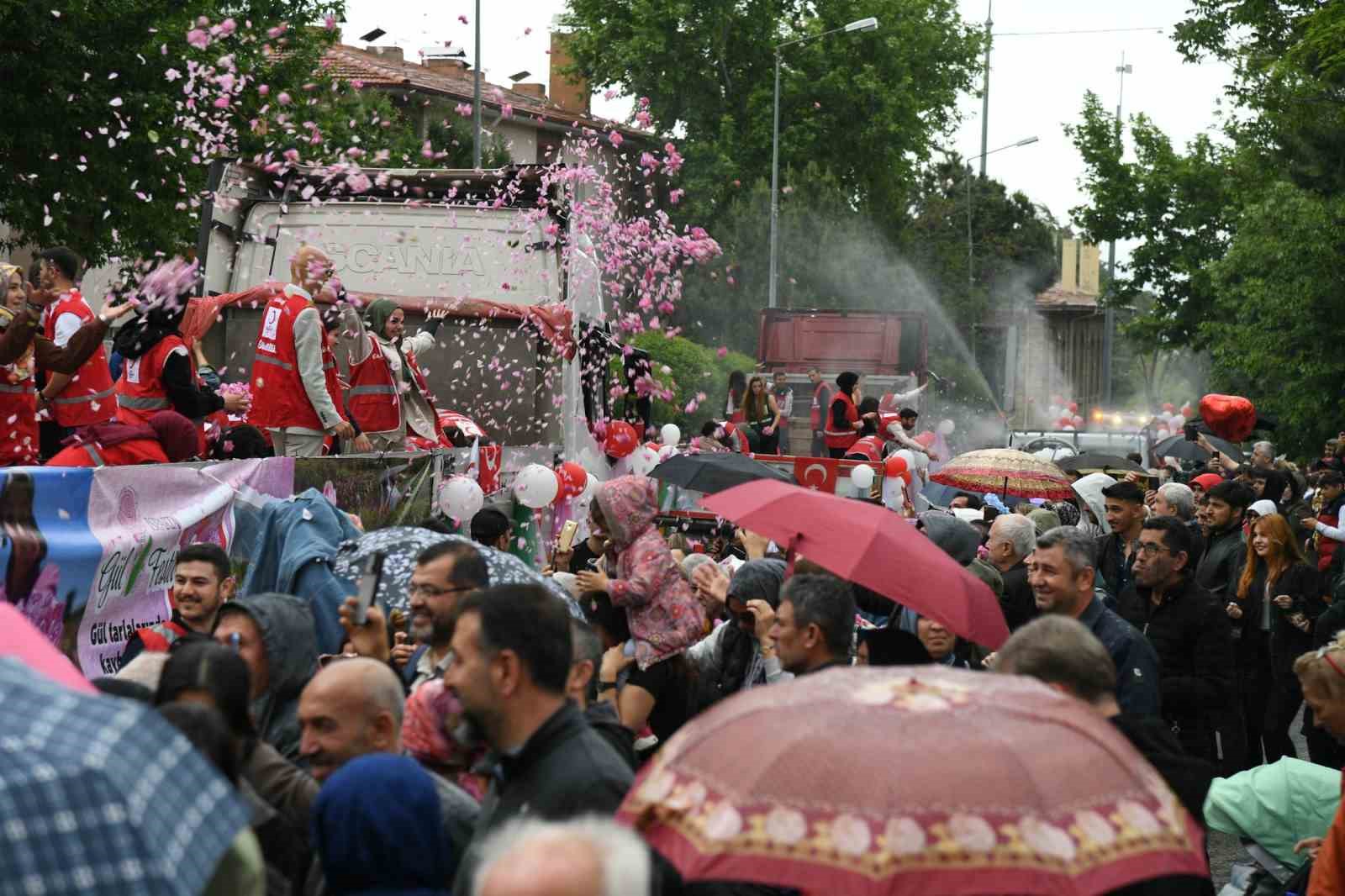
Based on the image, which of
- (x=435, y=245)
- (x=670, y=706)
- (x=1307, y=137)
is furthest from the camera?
(x=1307, y=137)

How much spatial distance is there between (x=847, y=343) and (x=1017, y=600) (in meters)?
19.5

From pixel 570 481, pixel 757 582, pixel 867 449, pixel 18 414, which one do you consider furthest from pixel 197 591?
pixel 867 449

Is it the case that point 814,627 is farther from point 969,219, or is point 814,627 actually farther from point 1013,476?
point 969,219

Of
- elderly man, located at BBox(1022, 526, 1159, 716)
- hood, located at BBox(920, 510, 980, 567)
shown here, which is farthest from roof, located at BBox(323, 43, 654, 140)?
elderly man, located at BBox(1022, 526, 1159, 716)

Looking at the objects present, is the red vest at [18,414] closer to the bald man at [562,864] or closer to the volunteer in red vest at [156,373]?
the volunteer in red vest at [156,373]

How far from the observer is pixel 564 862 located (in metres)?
2.71

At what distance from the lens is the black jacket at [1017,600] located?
8648mm

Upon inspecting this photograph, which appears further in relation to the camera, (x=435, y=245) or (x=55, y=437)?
(x=435, y=245)

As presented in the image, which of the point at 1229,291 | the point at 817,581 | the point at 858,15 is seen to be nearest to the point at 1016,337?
the point at 858,15

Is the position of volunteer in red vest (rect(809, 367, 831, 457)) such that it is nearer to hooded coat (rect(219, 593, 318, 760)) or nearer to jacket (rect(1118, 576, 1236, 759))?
jacket (rect(1118, 576, 1236, 759))

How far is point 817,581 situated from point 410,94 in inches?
1747

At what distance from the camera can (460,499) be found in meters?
11.2

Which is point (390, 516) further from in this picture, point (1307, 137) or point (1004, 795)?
point (1307, 137)

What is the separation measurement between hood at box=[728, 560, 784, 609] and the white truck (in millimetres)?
6584
